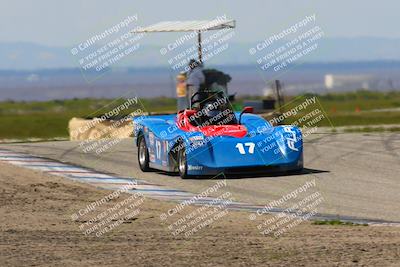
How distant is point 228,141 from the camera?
1888cm

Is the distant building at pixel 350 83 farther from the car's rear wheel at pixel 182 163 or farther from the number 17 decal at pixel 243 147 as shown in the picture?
the number 17 decal at pixel 243 147

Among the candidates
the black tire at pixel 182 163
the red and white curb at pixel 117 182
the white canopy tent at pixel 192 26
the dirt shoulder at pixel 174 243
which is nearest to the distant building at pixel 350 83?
the white canopy tent at pixel 192 26

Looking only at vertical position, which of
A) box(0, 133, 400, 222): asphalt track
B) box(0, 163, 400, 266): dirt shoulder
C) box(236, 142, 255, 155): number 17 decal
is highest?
box(0, 163, 400, 266): dirt shoulder

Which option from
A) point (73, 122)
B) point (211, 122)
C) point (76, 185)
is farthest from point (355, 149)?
point (73, 122)

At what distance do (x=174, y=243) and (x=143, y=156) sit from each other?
9.32 meters

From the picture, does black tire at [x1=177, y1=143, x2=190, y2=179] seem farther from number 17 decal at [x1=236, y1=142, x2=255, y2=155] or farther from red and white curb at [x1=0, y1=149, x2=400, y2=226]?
number 17 decal at [x1=236, y1=142, x2=255, y2=155]

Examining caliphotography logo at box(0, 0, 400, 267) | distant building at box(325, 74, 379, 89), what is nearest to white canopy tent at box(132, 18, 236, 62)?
caliphotography logo at box(0, 0, 400, 267)

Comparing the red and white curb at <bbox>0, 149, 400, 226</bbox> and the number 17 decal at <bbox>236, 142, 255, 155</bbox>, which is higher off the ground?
the number 17 decal at <bbox>236, 142, 255, 155</bbox>

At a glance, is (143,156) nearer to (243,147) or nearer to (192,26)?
(243,147)

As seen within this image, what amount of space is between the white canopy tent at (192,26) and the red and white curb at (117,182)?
7.73 metres

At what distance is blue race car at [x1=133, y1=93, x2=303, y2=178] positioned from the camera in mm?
18781

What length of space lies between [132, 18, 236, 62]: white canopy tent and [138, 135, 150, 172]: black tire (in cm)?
879

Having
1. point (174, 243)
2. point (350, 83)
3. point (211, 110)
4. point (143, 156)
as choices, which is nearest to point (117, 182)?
point (143, 156)

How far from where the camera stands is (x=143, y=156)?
2092 cm
